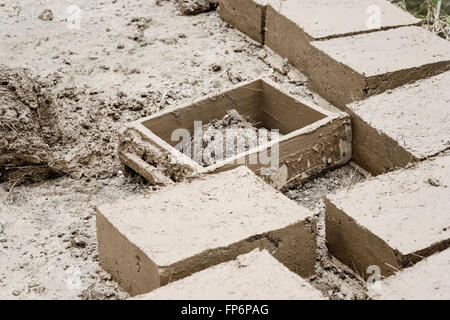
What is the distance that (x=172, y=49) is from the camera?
6.06 metres

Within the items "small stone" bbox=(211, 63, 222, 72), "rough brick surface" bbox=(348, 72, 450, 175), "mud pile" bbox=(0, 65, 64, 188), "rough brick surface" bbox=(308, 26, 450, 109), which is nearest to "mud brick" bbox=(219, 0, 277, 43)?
"small stone" bbox=(211, 63, 222, 72)

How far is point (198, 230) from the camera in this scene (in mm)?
3754

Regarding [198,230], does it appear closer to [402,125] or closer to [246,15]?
[402,125]

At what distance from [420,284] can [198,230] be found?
38.5 inches

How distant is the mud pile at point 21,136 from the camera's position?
4703mm

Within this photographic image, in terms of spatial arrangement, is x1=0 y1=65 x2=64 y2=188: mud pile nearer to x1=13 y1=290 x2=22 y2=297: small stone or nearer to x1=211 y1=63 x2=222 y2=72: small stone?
x1=13 y1=290 x2=22 y2=297: small stone

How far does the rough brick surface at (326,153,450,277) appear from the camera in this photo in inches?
147

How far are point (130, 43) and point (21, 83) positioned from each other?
53.9 inches

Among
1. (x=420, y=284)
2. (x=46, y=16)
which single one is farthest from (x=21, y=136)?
(x=420, y=284)

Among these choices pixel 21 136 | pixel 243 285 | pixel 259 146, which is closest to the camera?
pixel 243 285

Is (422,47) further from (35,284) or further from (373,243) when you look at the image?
(35,284)

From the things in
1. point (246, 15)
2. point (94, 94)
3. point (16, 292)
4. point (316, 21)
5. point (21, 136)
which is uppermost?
point (316, 21)

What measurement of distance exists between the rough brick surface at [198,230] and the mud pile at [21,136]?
3.03 ft
